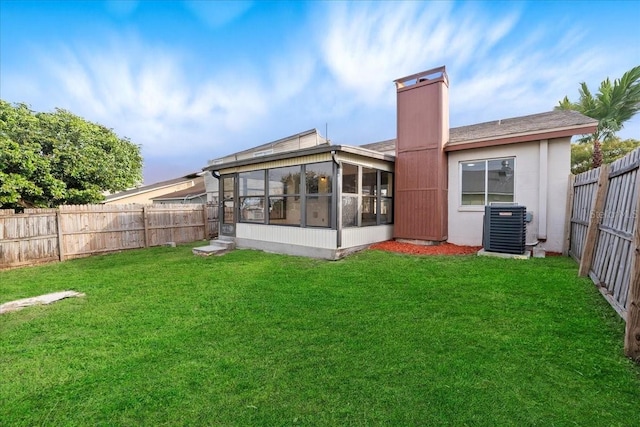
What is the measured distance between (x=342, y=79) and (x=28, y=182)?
1175cm

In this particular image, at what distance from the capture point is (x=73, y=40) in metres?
8.42

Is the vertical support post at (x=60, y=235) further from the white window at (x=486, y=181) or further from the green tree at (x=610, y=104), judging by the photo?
the green tree at (x=610, y=104)

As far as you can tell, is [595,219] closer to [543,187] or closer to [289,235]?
[543,187]

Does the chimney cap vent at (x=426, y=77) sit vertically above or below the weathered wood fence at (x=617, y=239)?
above

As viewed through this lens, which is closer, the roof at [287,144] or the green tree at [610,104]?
the green tree at [610,104]

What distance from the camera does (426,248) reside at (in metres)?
7.81

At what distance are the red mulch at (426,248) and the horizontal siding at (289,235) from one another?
1.53 meters

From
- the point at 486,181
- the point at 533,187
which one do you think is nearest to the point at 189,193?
the point at 486,181

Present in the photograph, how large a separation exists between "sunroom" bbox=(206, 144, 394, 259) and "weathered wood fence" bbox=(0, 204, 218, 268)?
3055 millimetres

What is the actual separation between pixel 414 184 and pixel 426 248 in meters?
1.93

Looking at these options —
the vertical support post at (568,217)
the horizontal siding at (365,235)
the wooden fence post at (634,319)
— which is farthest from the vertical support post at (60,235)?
the vertical support post at (568,217)

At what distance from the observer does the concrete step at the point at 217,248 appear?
877 cm

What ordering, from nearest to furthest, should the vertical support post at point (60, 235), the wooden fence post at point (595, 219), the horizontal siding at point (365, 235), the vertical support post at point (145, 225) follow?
1. the wooden fence post at point (595, 219)
2. the horizontal siding at point (365, 235)
3. the vertical support post at point (60, 235)
4. the vertical support post at point (145, 225)

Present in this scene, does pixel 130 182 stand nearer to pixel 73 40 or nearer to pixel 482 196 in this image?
pixel 73 40
